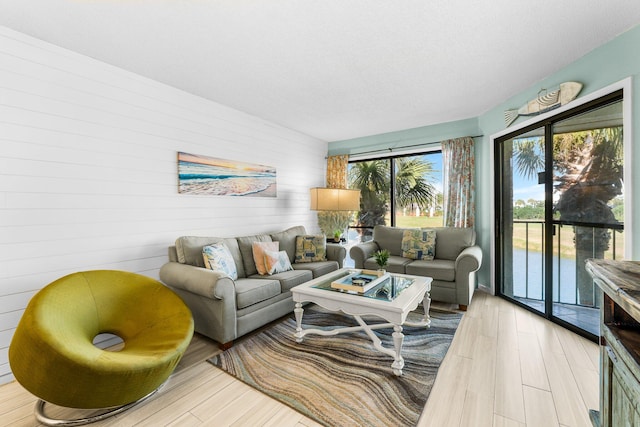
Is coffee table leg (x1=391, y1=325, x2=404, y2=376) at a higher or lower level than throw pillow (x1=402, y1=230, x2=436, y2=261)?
lower

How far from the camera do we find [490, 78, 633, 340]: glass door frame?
208cm

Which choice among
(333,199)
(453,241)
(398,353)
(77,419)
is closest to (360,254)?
(333,199)

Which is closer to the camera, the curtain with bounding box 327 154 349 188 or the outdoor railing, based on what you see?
the outdoor railing

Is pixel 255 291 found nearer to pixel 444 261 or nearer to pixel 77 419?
pixel 77 419

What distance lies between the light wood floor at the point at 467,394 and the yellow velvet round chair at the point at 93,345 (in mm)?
198

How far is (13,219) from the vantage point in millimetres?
2025

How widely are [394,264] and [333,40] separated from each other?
2.65m

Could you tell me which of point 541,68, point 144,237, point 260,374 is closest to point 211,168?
point 144,237

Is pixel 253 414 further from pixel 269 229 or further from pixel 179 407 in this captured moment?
pixel 269 229

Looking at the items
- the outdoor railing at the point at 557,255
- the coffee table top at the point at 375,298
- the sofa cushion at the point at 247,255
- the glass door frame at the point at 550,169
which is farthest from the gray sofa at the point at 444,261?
the sofa cushion at the point at 247,255

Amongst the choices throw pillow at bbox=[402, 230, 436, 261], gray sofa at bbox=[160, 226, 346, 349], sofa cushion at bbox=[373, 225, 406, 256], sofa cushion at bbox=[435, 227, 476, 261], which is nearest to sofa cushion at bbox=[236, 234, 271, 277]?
gray sofa at bbox=[160, 226, 346, 349]

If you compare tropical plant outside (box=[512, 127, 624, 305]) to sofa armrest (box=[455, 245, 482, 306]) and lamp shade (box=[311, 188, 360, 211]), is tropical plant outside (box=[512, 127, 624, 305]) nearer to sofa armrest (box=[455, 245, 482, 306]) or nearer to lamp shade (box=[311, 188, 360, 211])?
sofa armrest (box=[455, 245, 482, 306])

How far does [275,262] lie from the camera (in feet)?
10.5

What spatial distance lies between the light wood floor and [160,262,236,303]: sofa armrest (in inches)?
21.2
